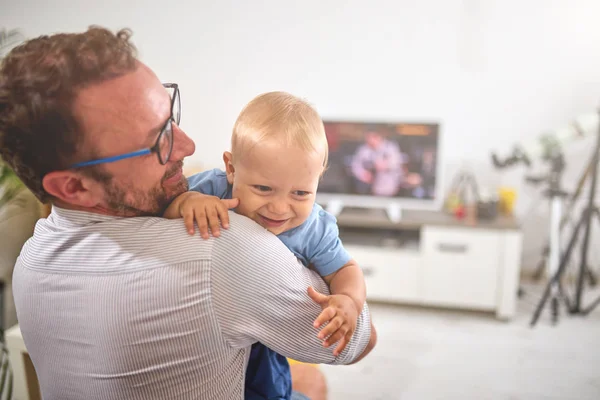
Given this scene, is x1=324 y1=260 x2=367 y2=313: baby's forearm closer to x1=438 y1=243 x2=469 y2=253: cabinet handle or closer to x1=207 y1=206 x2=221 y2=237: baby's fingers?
x1=207 y1=206 x2=221 y2=237: baby's fingers

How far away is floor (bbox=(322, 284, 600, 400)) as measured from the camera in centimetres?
200

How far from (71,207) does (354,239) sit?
2.24m

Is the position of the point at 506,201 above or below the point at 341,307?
below

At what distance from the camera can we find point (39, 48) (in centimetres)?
59

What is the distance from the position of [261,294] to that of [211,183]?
0.26 metres

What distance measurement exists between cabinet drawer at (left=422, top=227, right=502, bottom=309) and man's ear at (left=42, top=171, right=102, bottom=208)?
7.26 feet

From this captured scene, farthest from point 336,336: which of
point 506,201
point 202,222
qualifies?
point 506,201

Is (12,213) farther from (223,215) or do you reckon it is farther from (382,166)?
(382,166)

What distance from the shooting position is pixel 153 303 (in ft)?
1.94

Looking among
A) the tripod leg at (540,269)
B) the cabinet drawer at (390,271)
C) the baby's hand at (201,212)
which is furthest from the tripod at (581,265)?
the baby's hand at (201,212)

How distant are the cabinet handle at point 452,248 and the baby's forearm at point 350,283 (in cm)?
194

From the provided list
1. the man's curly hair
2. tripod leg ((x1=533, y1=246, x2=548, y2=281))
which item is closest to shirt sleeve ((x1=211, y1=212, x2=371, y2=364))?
the man's curly hair

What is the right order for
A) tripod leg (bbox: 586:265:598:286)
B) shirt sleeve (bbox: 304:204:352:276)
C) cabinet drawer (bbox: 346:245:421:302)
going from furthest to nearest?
tripod leg (bbox: 586:265:598:286), cabinet drawer (bbox: 346:245:421:302), shirt sleeve (bbox: 304:204:352:276)

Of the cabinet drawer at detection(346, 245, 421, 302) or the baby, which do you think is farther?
the cabinet drawer at detection(346, 245, 421, 302)
